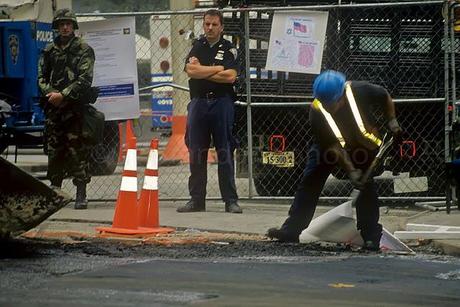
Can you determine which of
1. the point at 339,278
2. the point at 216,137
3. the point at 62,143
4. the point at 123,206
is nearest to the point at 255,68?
the point at 216,137

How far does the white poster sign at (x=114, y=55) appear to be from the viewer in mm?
12742

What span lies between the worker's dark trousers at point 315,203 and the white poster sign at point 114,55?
3.55 m

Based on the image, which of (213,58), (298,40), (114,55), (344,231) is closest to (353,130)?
(344,231)

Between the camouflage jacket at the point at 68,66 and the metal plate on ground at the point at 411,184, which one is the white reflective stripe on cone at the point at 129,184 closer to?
the camouflage jacket at the point at 68,66

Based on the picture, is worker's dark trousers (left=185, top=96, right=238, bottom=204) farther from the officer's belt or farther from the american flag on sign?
the american flag on sign

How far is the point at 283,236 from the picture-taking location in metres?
9.89

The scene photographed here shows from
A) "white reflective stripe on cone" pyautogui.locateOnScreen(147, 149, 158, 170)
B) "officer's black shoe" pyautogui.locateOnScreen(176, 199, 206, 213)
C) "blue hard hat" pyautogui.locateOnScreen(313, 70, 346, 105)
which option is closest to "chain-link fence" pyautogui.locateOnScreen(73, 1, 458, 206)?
"officer's black shoe" pyautogui.locateOnScreen(176, 199, 206, 213)

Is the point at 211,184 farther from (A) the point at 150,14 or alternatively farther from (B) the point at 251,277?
(B) the point at 251,277

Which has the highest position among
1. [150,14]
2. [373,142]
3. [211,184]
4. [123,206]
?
[150,14]

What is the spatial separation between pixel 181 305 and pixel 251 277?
1.26 meters

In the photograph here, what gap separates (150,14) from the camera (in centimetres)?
1261

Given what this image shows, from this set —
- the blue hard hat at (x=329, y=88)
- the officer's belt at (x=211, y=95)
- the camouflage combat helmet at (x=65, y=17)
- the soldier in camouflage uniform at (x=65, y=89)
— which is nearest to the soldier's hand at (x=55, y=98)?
the soldier in camouflage uniform at (x=65, y=89)

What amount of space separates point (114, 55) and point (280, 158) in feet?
7.19

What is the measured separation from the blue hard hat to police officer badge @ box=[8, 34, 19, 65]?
8.91m
